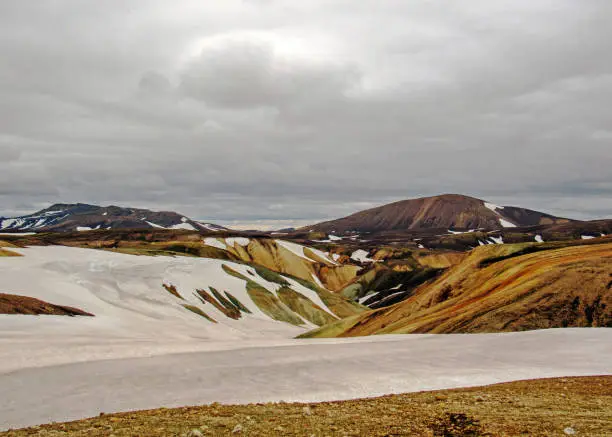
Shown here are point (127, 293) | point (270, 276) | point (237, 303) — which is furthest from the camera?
point (270, 276)

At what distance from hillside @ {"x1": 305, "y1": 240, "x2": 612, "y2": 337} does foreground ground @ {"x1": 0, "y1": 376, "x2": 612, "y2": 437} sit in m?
21.8

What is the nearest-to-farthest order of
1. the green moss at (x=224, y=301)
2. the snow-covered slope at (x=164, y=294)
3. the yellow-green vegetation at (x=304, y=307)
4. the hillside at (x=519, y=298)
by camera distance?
the hillside at (x=519, y=298) < the snow-covered slope at (x=164, y=294) < the green moss at (x=224, y=301) < the yellow-green vegetation at (x=304, y=307)

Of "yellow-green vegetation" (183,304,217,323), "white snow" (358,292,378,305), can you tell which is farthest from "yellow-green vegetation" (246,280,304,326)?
"white snow" (358,292,378,305)

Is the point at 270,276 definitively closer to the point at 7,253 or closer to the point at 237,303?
the point at 237,303

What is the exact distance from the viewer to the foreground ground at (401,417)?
14.3 meters

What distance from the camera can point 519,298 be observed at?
148ft

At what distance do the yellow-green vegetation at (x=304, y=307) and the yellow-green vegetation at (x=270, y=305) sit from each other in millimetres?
4224

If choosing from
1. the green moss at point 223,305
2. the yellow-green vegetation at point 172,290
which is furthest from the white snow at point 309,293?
the yellow-green vegetation at point 172,290

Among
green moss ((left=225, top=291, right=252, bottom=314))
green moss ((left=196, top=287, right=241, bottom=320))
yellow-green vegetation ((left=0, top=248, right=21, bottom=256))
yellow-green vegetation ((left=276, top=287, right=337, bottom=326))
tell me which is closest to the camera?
green moss ((left=196, top=287, right=241, bottom=320))

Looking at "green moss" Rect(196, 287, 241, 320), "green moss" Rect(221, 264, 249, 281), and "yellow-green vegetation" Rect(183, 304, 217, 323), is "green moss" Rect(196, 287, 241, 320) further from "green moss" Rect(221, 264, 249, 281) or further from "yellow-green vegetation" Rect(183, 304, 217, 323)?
"green moss" Rect(221, 264, 249, 281)

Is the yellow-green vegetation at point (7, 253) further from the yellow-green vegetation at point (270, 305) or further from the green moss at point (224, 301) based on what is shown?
the yellow-green vegetation at point (270, 305)

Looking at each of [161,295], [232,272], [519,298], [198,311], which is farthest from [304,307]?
[519,298]

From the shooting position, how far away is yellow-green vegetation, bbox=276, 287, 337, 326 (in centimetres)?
12750

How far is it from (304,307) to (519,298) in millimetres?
90070
